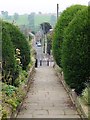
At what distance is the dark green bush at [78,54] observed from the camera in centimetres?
1023

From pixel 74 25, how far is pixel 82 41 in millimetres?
687

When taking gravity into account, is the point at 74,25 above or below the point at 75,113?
above

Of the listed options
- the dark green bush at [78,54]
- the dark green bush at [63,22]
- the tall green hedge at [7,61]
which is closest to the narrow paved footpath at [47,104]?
the dark green bush at [78,54]

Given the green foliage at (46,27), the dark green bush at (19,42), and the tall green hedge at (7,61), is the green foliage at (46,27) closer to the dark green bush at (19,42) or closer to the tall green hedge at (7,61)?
the dark green bush at (19,42)

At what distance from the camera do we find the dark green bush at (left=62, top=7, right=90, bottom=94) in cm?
1023

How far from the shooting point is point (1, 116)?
23.7 feet

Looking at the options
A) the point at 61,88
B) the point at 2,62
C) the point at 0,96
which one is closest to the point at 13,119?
the point at 0,96

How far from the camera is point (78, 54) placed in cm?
1033

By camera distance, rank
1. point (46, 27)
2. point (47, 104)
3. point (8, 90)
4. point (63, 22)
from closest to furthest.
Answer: point (8, 90) < point (47, 104) < point (63, 22) < point (46, 27)

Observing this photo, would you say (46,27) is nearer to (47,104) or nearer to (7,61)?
(7,61)

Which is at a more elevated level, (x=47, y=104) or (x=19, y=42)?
(x=19, y=42)

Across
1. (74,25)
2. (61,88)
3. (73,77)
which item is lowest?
(61,88)

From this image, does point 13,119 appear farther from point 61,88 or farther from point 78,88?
point 61,88

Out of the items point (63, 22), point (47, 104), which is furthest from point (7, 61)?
point (63, 22)
